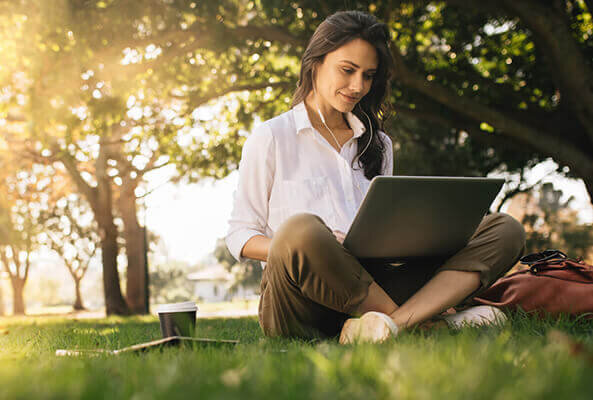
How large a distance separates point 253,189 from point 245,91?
316 inches

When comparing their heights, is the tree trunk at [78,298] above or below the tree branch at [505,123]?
below

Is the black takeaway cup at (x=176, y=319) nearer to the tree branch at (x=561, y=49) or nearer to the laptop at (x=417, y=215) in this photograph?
the laptop at (x=417, y=215)

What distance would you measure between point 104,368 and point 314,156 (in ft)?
6.01

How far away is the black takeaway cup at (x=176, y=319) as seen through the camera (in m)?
2.60

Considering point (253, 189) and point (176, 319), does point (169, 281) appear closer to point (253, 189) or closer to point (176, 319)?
point (253, 189)

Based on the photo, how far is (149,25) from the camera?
7.87 m

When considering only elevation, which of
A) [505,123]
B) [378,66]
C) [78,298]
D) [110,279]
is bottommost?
[78,298]

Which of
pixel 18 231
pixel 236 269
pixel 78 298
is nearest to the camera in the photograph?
pixel 18 231

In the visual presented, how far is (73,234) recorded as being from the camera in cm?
2984

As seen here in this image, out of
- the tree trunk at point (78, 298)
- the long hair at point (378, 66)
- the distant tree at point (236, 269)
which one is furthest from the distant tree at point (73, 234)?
the long hair at point (378, 66)

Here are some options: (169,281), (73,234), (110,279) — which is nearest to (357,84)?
(110,279)

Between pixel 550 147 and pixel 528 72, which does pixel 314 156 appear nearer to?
pixel 550 147

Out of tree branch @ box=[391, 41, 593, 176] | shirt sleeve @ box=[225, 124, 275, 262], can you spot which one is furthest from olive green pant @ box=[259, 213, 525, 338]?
tree branch @ box=[391, 41, 593, 176]

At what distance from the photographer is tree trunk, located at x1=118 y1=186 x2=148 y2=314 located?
13.7 metres
